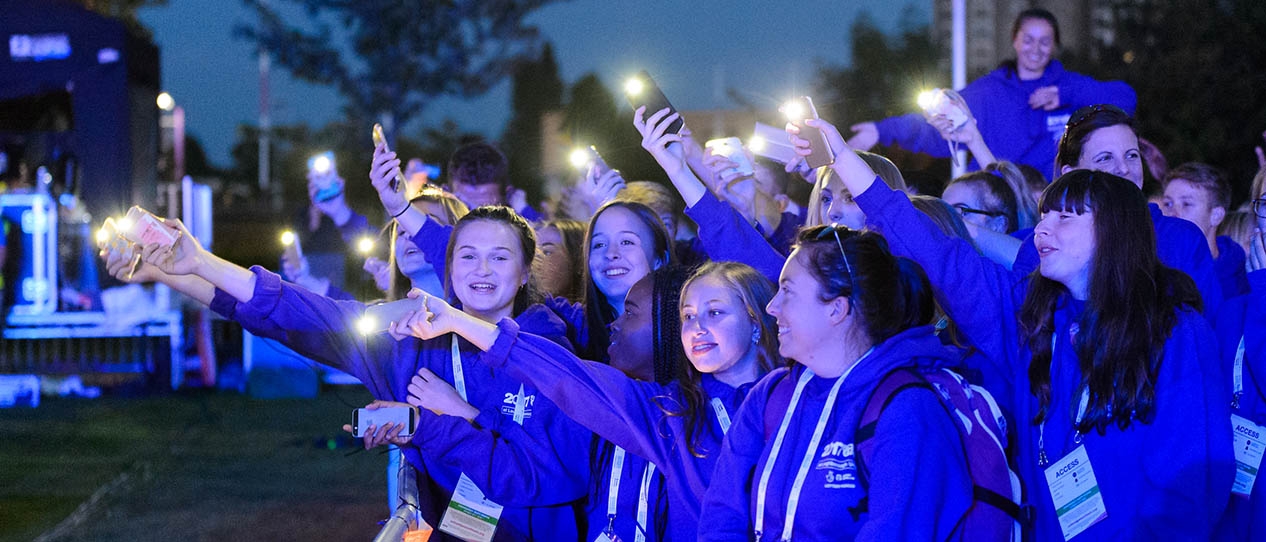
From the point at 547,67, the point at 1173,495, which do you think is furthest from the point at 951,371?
the point at 547,67

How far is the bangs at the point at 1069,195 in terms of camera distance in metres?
3.42

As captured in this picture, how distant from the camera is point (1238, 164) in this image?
37.3 feet

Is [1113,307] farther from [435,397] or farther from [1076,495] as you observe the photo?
[435,397]

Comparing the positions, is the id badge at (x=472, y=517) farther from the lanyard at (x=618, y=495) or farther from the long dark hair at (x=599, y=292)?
the long dark hair at (x=599, y=292)

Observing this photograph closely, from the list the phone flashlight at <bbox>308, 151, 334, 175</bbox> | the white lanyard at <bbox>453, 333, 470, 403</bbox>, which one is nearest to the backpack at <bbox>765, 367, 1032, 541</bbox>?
the white lanyard at <bbox>453, 333, 470, 403</bbox>

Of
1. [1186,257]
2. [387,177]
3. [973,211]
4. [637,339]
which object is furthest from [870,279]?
[387,177]

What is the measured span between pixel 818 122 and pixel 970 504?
136 cm

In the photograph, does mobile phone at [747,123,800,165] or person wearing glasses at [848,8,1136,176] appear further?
person wearing glasses at [848,8,1136,176]

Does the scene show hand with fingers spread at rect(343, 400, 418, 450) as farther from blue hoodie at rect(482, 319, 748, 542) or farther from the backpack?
the backpack

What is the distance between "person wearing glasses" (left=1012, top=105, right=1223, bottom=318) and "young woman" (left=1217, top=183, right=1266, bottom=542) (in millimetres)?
78

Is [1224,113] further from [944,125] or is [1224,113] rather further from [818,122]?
[818,122]

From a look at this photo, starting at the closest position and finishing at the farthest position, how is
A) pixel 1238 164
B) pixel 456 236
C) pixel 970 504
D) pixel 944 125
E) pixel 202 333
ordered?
pixel 970 504
pixel 456 236
pixel 944 125
pixel 1238 164
pixel 202 333

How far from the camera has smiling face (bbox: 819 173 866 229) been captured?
4512mm

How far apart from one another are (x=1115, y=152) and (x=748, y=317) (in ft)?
4.78
